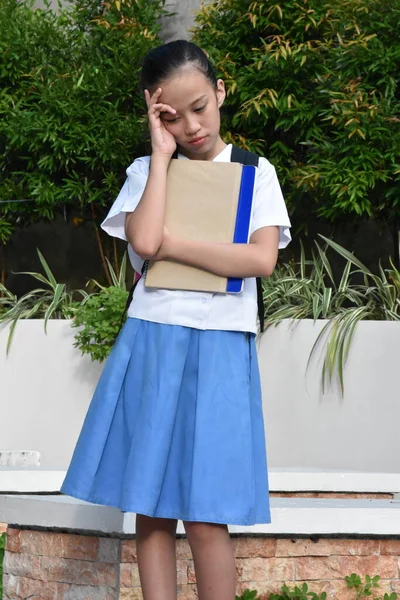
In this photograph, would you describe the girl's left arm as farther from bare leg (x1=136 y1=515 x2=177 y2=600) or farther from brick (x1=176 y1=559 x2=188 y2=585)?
brick (x1=176 y1=559 x2=188 y2=585)

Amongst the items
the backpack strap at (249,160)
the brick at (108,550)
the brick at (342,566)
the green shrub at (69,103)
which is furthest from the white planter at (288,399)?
the backpack strap at (249,160)

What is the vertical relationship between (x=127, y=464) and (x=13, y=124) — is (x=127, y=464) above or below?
below

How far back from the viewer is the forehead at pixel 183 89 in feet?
5.96

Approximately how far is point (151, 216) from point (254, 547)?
94 centimetres

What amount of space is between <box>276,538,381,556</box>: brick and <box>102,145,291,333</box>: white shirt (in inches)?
26.1

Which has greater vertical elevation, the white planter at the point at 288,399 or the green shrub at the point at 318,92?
the green shrub at the point at 318,92

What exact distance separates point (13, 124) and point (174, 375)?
352 cm

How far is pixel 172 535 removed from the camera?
181 cm

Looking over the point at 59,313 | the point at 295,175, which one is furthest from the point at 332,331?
the point at 59,313

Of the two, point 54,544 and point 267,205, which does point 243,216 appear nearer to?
point 267,205

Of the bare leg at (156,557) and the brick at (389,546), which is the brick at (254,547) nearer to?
the brick at (389,546)

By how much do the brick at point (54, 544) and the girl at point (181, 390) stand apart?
1.67 feet

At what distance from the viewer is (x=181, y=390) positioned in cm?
180

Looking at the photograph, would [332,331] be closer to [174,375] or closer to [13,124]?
[13,124]
